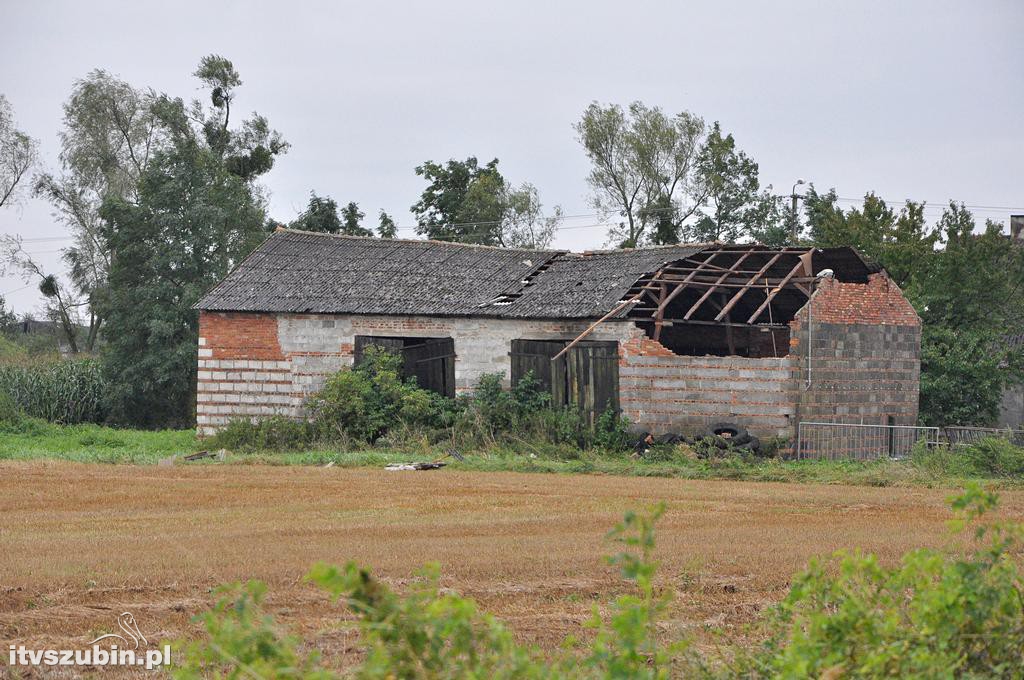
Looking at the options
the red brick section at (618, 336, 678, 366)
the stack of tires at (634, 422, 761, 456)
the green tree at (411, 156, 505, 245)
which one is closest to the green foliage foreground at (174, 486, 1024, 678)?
the stack of tires at (634, 422, 761, 456)

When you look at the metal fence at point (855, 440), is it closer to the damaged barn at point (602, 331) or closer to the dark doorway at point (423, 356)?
the damaged barn at point (602, 331)

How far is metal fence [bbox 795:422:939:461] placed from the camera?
23125 mm

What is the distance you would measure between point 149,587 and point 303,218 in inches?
1382

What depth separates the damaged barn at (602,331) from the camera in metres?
23.6

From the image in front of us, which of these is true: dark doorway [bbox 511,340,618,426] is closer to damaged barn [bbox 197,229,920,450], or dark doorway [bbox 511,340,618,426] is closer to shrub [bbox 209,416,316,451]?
damaged barn [bbox 197,229,920,450]

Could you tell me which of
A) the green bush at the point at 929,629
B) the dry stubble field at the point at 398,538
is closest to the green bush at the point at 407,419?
the dry stubble field at the point at 398,538

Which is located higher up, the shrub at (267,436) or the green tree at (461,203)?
the green tree at (461,203)

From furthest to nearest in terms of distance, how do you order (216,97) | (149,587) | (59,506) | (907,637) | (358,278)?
(216,97), (358,278), (59,506), (149,587), (907,637)

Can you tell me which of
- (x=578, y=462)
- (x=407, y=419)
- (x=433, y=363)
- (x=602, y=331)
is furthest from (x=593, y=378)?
(x=407, y=419)

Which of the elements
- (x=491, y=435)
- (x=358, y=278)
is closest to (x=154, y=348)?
(x=358, y=278)

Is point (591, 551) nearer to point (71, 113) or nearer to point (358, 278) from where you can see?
point (358, 278)

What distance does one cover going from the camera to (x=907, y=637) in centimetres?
504

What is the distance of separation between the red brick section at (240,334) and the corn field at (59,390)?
9.04 m

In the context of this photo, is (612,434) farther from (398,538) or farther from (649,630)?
(649,630)
